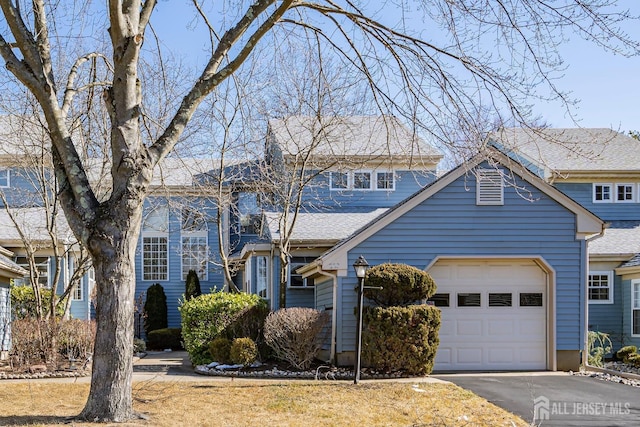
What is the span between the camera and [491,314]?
55.9ft

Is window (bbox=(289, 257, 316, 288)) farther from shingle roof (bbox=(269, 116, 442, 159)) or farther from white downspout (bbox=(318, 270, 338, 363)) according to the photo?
white downspout (bbox=(318, 270, 338, 363))

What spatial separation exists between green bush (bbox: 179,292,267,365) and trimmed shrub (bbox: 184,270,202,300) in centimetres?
891

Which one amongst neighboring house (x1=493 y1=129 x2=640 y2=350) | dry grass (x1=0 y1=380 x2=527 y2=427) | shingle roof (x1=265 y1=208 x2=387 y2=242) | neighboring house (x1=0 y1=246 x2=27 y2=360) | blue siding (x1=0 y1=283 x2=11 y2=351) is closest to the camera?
dry grass (x1=0 y1=380 x2=527 y2=427)

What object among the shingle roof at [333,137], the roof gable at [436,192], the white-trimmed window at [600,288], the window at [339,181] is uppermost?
the shingle roof at [333,137]

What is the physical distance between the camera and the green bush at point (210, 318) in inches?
699

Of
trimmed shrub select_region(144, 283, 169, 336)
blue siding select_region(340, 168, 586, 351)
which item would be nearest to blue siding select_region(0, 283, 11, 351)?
trimmed shrub select_region(144, 283, 169, 336)

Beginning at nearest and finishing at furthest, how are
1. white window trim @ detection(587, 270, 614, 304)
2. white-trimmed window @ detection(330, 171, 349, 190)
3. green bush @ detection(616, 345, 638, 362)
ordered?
1. green bush @ detection(616, 345, 638, 362)
2. white window trim @ detection(587, 270, 614, 304)
3. white-trimmed window @ detection(330, 171, 349, 190)

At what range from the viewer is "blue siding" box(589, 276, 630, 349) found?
2139cm

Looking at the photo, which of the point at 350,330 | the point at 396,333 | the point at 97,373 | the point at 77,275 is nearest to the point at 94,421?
the point at 97,373

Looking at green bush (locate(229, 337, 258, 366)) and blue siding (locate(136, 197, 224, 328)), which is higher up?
blue siding (locate(136, 197, 224, 328))

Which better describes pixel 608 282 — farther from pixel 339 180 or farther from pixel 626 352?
pixel 339 180

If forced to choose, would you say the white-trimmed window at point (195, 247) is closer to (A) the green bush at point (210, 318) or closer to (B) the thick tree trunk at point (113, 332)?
(A) the green bush at point (210, 318)

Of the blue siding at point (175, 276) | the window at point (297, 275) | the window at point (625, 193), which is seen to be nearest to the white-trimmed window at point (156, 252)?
the blue siding at point (175, 276)

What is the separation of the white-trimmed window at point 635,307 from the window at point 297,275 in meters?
8.89
